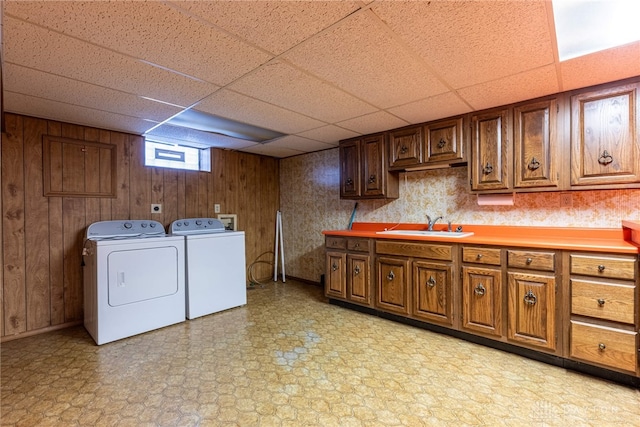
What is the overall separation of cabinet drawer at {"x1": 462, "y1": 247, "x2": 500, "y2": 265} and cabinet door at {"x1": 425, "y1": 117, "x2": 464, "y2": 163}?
2.83ft

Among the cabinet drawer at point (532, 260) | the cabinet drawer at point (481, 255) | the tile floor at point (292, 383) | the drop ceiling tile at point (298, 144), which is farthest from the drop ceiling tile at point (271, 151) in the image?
the cabinet drawer at point (532, 260)

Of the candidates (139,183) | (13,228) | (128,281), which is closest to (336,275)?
(128,281)

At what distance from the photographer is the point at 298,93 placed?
2197 mm

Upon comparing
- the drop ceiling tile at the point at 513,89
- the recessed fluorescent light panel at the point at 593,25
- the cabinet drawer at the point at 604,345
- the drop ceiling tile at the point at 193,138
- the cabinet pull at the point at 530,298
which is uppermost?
the recessed fluorescent light panel at the point at 593,25

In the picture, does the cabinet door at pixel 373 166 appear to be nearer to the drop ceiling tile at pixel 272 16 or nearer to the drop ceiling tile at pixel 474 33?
the drop ceiling tile at pixel 474 33

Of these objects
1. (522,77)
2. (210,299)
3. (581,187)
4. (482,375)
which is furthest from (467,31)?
(210,299)

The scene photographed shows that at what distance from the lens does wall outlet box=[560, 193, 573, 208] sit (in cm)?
239

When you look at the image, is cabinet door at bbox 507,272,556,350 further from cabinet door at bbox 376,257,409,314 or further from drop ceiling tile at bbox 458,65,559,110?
drop ceiling tile at bbox 458,65,559,110

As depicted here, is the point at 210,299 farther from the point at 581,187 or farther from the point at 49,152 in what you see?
the point at 581,187

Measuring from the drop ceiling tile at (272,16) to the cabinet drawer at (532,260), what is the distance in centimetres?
202

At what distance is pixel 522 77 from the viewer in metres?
1.95

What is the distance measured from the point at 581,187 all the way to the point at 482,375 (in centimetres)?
157

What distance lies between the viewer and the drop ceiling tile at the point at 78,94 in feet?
6.14

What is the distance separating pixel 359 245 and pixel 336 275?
0.49 metres
